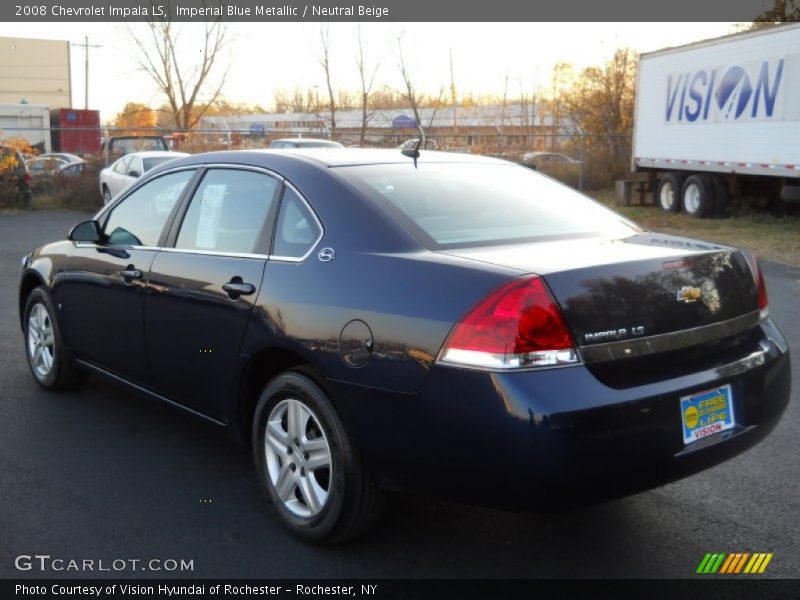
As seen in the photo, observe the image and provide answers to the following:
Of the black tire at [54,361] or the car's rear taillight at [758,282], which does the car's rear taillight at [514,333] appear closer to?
the car's rear taillight at [758,282]

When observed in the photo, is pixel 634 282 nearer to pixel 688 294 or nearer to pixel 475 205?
pixel 688 294

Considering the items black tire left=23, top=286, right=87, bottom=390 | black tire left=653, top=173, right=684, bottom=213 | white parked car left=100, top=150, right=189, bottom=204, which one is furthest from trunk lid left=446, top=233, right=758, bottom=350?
black tire left=653, top=173, right=684, bottom=213

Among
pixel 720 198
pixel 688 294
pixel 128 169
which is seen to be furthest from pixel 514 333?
pixel 720 198

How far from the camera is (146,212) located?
196 inches

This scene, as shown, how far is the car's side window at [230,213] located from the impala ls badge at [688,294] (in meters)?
1.82

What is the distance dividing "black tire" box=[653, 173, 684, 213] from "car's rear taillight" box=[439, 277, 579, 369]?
62.9ft

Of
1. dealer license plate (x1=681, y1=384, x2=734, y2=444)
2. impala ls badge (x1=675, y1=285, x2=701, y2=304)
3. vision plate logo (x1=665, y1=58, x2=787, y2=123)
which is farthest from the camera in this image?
vision plate logo (x1=665, y1=58, x2=787, y2=123)

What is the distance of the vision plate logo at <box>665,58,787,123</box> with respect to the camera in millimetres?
17203

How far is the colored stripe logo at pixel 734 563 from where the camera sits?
3.39 m

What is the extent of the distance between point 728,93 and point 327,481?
17.6 metres

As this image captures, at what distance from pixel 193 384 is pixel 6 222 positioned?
16757 millimetres

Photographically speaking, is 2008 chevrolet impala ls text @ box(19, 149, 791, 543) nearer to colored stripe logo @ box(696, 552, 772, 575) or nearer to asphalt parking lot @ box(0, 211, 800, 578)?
asphalt parking lot @ box(0, 211, 800, 578)

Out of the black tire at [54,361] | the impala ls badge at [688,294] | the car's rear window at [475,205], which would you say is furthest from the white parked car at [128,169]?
the impala ls badge at [688,294]
